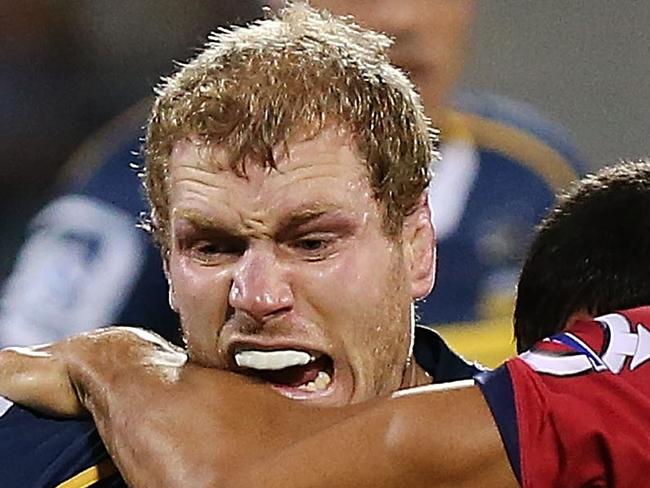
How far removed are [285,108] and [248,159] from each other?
0.05 meters

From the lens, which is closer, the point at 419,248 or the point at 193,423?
the point at 193,423

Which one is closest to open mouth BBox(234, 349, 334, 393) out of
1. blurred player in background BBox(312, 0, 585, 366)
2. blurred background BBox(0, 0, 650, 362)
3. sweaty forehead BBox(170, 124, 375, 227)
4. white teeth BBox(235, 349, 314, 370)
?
white teeth BBox(235, 349, 314, 370)

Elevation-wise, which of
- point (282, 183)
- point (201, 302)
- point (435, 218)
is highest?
point (282, 183)

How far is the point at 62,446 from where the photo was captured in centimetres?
142

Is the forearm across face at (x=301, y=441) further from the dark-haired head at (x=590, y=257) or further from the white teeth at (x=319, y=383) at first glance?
the dark-haired head at (x=590, y=257)

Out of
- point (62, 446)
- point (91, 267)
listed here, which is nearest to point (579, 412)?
point (62, 446)

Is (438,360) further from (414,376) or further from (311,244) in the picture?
(311,244)

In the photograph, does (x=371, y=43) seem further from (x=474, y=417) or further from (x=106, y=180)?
(x=106, y=180)

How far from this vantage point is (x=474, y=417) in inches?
45.9

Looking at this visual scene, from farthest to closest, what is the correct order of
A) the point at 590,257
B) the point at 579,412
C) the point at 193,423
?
the point at 590,257 → the point at 193,423 → the point at 579,412

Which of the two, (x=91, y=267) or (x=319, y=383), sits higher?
(x=319, y=383)

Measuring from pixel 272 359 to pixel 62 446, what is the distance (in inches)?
8.2

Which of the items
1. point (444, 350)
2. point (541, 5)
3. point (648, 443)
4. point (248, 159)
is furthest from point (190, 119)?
point (541, 5)

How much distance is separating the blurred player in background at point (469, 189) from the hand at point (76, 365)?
3.68ft
